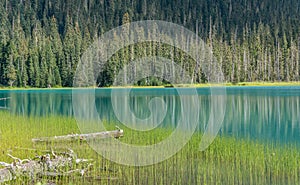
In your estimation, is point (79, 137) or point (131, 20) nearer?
point (79, 137)

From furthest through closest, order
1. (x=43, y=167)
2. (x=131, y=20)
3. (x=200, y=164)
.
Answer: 1. (x=131, y=20)
2. (x=200, y=164)
3. (x=43, y=167)

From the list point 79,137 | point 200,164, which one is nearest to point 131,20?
point 79,137

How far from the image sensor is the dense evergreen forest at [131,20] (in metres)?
95.4

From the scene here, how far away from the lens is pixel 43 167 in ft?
39.1

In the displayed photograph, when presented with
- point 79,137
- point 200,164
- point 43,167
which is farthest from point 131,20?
point 43,167

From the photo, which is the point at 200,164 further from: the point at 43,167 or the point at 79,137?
the point at 79,137

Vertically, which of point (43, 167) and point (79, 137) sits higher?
Result: point (79, 137)

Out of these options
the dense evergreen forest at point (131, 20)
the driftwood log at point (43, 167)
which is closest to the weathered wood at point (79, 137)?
the driftwood log at point (43, 167)

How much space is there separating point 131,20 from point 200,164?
154 m

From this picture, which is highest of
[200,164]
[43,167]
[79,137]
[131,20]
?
[131,20]

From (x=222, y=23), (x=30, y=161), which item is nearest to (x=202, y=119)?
(x=30, y=161)

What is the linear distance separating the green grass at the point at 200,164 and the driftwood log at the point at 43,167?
238 mm

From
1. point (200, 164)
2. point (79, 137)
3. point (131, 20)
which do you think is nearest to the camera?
point (200, 164)

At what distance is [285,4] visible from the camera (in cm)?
17975
